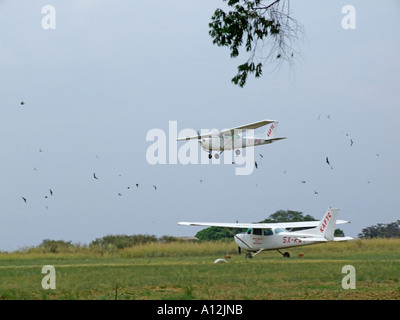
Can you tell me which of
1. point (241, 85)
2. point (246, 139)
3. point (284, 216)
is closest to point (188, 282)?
point (241, 85)

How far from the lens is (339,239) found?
1390 inches

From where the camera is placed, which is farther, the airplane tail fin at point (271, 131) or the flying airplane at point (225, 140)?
the airplane tail fin at point (271, 131)

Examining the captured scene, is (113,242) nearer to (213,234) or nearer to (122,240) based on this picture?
(122,240)

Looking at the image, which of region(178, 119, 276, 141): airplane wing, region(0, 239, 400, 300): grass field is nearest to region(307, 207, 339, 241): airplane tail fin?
region(178, 119, 276, 141): airplane wing

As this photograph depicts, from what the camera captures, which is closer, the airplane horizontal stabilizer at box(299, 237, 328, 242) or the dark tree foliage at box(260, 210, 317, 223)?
the airplane horizontal stabilizer at box(299, 237, 328, 242)

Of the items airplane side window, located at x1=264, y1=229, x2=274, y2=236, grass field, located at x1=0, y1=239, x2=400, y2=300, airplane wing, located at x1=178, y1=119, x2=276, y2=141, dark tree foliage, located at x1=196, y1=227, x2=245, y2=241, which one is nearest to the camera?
grass field, located at x1=0, y1=239, x2=400, y2=300

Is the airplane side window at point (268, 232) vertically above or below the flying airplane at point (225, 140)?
below

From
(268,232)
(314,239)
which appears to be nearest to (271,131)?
(268,232)

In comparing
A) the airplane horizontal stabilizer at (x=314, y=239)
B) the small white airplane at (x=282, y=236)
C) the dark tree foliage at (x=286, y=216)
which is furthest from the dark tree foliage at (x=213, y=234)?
the airplane horizontal stabilizer at (x=314, y=239)

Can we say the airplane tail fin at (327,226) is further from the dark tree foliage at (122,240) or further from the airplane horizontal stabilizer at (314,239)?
the dark tree foliage at (122,240)

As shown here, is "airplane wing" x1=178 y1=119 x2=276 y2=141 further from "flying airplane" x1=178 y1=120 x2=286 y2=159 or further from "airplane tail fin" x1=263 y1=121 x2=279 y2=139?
"airplane tail fin" x1=263 y1=121 x2=279 y2=139

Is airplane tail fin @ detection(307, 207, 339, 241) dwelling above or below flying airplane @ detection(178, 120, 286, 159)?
below

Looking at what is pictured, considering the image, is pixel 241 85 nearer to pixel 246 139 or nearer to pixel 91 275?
pixel 91 275
